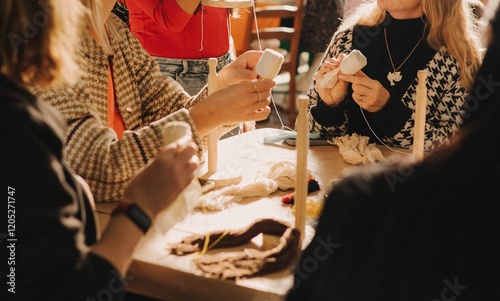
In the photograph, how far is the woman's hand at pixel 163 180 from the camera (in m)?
1.10

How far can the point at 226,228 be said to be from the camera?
55.4 inches

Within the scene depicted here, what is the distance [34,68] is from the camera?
98 centimetres

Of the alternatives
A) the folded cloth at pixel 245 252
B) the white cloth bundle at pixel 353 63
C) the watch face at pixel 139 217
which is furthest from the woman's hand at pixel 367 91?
the watch face at pixel 139 217

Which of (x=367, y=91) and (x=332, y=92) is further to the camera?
(x=332, y=92)

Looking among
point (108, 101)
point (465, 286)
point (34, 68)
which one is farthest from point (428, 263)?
point (108, 101)

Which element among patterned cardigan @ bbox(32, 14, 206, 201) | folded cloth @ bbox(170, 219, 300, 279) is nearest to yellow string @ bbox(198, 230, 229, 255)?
folded cloth @ bbox(170, 219, 300, 279)

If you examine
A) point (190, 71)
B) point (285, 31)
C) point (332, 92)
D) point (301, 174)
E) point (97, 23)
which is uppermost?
point (97, 23)

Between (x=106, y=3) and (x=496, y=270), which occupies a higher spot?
(x=106, y=3)

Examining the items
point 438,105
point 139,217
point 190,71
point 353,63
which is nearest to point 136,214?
point 139,217

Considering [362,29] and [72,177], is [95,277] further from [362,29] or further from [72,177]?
[362,29]

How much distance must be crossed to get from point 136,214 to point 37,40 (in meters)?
0.31

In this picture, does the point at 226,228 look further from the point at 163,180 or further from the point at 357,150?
the point at 357,150

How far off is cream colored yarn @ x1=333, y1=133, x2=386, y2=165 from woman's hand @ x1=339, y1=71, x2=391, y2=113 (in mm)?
110

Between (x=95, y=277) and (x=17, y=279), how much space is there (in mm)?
113
